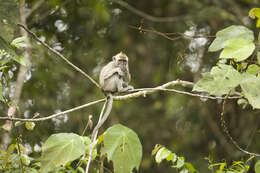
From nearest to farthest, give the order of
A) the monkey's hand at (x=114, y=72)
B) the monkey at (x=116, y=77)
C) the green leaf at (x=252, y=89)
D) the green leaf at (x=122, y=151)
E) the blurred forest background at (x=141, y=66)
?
the green leaf at (x=252, y=89) → the green leaf at (x=122, y=151) → the monkey at (x=116, y=77) → the monkey's hand at (x=114, y=72) → the blurred forest background at (x=141, y=66)

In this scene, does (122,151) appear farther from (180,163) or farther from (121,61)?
(121,61)

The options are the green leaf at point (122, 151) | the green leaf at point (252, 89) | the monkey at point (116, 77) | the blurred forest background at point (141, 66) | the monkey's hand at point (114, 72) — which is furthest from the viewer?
the blurred forest background at point (141, 66)

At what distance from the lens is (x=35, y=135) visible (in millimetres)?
4426

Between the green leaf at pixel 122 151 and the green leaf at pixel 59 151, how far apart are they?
0.17m

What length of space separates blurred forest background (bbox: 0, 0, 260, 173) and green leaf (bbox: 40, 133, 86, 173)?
2.85 m

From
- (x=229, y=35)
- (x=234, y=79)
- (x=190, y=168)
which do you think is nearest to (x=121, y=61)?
(x=190, y=168)

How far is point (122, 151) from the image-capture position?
2021 millimetres

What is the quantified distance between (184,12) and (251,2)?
→ 1612 mm

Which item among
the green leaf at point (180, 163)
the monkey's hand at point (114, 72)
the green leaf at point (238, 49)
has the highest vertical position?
the green leaf at point (238, 49)

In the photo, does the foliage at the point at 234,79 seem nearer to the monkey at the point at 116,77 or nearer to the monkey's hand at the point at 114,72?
the monkey at the point at 116,77

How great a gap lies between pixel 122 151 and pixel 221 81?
28.0 inches

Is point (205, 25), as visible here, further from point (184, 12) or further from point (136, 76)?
point (136, 76)

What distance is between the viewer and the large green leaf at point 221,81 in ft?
6.20

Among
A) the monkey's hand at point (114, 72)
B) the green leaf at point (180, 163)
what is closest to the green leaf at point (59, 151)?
the green leaf at point (180, 163)
